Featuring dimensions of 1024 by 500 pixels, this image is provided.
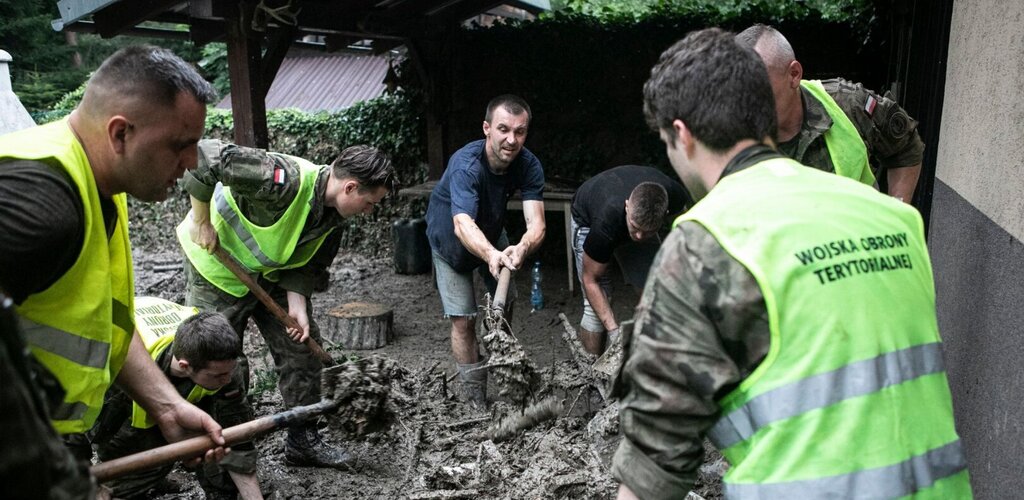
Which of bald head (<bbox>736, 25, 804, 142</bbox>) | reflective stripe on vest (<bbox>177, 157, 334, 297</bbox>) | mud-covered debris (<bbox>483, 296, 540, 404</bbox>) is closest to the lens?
bald head (<bbox>736, 25, 804, 142</bbox>)

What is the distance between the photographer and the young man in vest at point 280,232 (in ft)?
13.7

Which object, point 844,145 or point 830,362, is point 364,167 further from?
point 830,362

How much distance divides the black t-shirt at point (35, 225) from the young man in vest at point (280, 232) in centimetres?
228

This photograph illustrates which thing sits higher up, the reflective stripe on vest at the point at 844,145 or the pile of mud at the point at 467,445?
the reflective stripe on vest at the point at 844,145

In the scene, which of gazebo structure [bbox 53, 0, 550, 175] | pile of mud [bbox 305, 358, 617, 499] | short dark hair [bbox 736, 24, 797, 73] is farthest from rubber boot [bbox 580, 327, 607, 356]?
gazebo structure [bbox 53, 0, 550, 175]

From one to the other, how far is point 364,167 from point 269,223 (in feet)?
2.14

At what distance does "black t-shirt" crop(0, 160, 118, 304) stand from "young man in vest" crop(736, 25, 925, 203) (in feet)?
7.67

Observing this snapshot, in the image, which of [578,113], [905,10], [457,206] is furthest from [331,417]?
[578,113]

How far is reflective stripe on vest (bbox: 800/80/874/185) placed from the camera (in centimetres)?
325

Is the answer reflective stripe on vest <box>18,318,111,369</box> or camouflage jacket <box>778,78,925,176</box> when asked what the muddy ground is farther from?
reflective stripe on vest <box>18,318,111,369</box>

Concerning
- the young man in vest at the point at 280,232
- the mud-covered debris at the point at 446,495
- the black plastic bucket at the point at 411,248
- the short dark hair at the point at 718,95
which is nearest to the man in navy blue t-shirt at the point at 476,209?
the young man in vest at the point at 280,232

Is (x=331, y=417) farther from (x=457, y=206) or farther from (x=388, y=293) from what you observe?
(x=388, y=293)

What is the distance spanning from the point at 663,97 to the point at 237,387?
2.80 meters

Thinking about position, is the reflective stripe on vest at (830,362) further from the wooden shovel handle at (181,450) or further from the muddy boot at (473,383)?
the muddy boot at (473,383)
